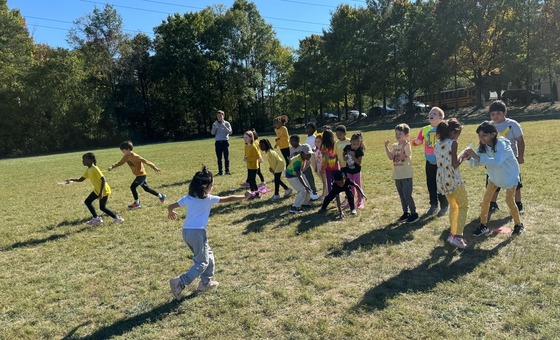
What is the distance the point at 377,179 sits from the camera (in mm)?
10688

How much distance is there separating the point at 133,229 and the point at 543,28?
134 ft

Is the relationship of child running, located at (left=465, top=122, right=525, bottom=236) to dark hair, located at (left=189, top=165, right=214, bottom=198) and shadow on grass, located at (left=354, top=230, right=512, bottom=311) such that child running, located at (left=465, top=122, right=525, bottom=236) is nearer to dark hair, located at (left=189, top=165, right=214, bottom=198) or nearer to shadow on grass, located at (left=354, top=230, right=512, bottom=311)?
shadow on grass, located at (left=354, top=230, right=512, bottom=311)

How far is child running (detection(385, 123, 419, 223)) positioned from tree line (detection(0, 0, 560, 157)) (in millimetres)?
36122

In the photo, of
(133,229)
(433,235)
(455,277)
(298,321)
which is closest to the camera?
(298,321)

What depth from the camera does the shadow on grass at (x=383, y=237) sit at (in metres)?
5.64

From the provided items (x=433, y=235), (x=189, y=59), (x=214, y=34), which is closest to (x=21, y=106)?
(x=189, y=59)

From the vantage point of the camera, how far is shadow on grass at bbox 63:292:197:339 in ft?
→ 12.7

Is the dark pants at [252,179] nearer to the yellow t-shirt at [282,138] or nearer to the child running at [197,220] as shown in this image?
the yellow t-shirt at [282,138]

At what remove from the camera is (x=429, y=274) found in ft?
15.2

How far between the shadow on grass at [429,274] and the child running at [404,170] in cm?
132

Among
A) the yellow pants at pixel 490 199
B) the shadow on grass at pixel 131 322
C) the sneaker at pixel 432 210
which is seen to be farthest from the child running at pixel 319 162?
the shadow on grass at pixel 131 322

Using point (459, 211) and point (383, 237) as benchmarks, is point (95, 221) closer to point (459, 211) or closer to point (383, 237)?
point (383, 237)

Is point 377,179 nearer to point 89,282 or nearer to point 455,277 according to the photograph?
point 455,277

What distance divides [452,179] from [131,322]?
425 centimetres
